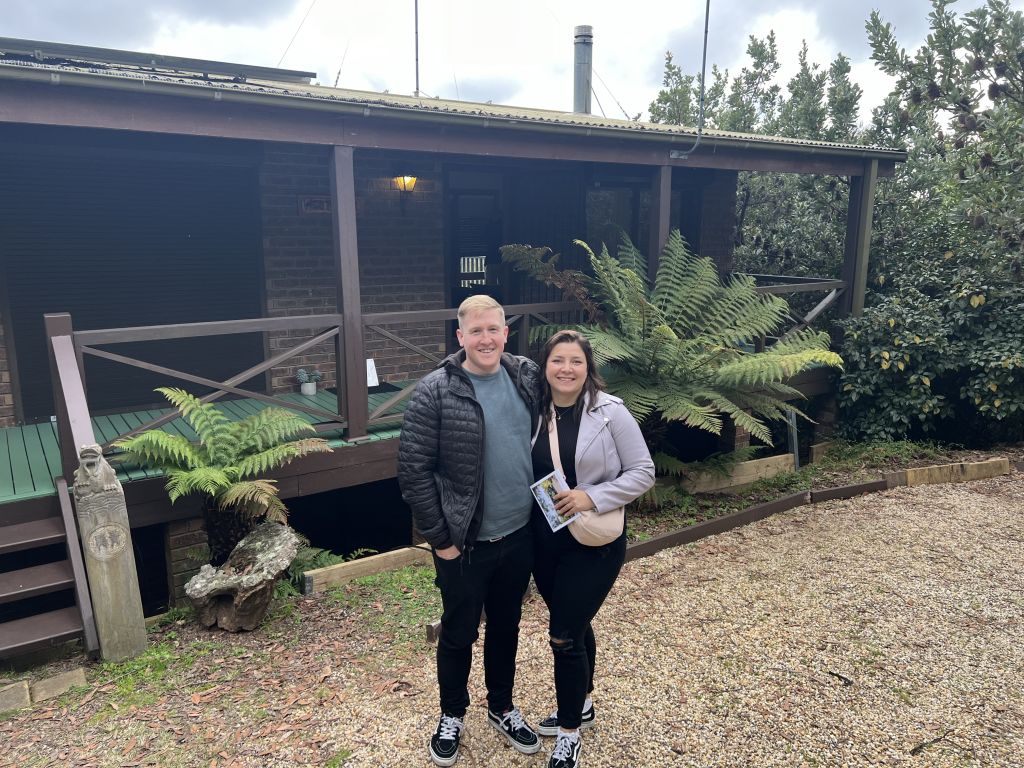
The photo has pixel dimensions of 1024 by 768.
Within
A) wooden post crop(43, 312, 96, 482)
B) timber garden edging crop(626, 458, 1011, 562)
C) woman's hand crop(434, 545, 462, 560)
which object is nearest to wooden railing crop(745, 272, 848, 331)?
timber garden edging crop(626, 458, 1011, 562)

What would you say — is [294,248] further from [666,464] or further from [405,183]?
[666,464]

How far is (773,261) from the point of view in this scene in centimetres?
1196

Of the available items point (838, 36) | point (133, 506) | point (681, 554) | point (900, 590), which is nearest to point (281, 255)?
point (133, 506)

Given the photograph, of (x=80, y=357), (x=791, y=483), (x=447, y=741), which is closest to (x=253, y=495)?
(x=80, y=357)

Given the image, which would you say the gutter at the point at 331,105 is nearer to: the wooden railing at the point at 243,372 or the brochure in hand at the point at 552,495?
the wooden railing at the point at 243,372

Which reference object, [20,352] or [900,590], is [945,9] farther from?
[20,352]

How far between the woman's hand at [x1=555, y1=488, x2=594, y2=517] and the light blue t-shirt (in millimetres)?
162

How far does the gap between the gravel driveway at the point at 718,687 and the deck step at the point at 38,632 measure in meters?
0.42

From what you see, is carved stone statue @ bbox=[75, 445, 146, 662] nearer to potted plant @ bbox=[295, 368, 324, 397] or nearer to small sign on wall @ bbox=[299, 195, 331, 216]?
potted plant @ bbox=[295, 368, 324, 397]

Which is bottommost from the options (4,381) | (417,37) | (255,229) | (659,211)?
(4,381)

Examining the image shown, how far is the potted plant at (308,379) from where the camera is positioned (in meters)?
7.21

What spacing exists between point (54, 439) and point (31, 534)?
160 centimetres

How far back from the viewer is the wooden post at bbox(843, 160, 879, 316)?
8719mm

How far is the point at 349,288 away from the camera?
5.48 metres
